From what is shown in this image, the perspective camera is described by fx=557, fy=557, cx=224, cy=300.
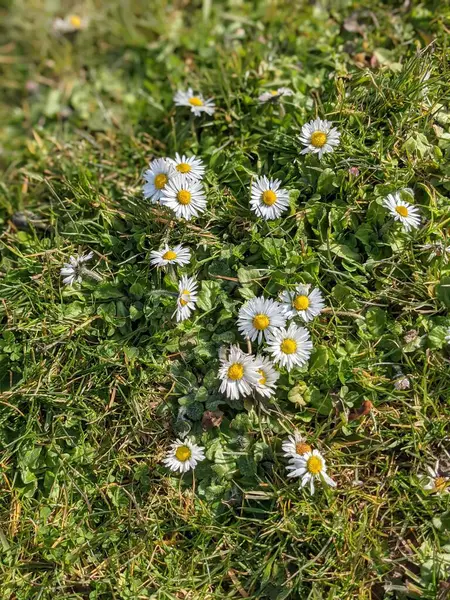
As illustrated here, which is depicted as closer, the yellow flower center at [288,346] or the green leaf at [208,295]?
the yellow flower center at [288,346]

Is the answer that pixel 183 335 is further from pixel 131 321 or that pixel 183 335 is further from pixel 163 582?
pixel 163 582

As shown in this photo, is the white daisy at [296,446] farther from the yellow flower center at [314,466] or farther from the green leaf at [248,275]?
the green leaf at [248,275]

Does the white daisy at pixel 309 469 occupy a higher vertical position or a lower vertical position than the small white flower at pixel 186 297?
lower

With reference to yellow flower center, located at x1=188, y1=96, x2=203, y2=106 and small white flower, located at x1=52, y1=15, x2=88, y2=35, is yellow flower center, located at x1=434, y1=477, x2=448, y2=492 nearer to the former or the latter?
yellow flower center, located at x1=188, y1=96, x2=203, y2=106

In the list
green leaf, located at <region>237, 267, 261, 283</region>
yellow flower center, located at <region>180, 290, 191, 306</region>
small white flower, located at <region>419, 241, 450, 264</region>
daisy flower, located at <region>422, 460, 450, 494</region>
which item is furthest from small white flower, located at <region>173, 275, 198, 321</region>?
daisy flower, located at <region>422, 460, 450, 494</region>

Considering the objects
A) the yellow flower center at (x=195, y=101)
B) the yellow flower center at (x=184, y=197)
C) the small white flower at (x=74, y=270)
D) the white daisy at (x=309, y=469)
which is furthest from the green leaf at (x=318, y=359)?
the yellow flower center at (x=195, y=101)

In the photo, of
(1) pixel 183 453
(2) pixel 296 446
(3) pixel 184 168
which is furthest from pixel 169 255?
(2) pixel 296 446
